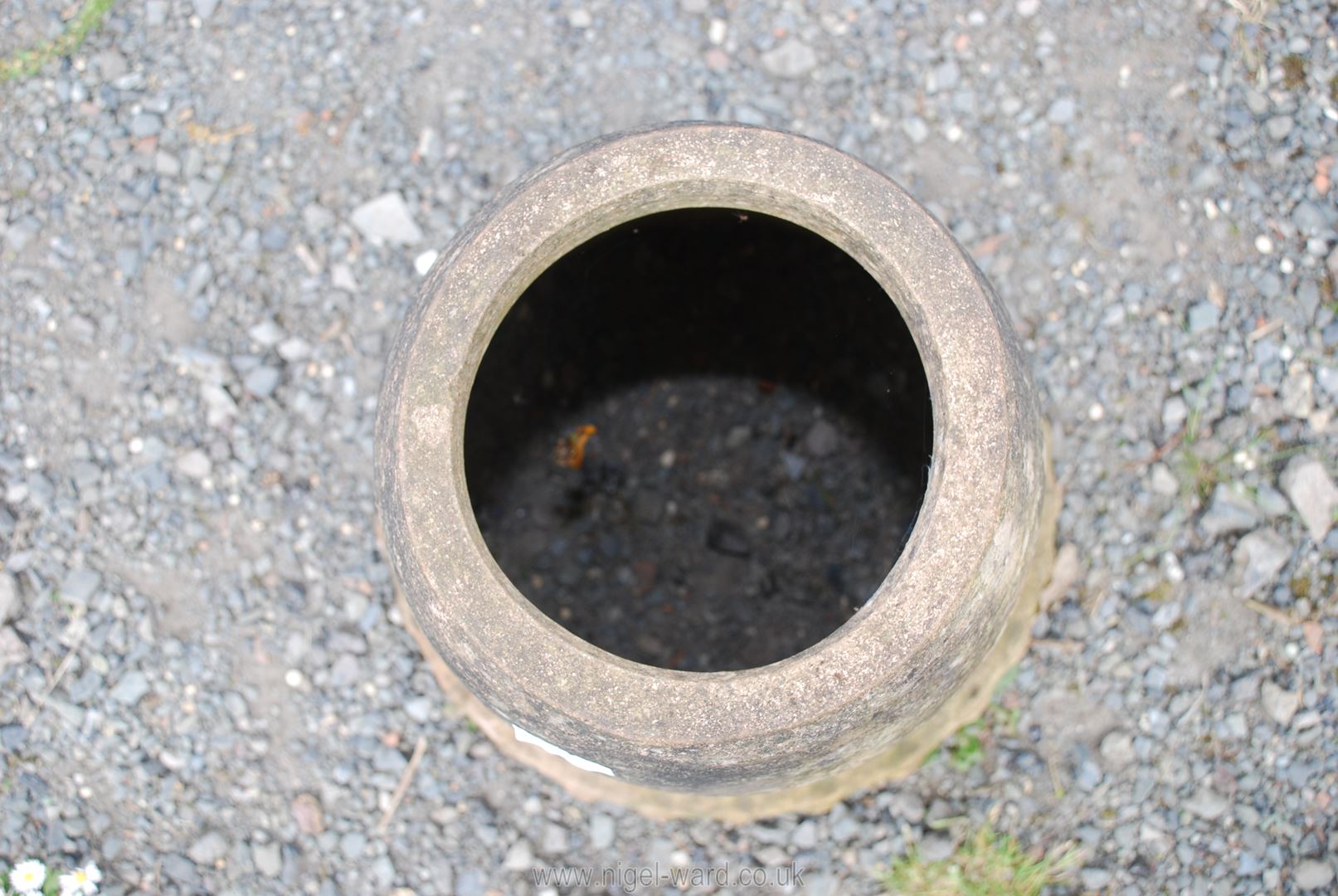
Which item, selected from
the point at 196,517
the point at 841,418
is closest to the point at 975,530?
the point at 841,418

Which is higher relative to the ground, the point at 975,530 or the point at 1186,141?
the point at 1186,141

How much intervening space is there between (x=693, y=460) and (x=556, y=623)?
1.05 metres

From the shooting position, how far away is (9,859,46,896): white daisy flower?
2459 millimetres

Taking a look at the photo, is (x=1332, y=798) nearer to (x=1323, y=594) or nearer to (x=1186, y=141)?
(x=1323, y=594)

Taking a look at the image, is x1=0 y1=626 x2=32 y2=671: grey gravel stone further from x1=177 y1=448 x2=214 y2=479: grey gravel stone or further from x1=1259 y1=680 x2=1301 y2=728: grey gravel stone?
x1=1259 y1=680 x2=1301 y2=728: grey gravel stone

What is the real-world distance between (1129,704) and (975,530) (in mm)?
1100

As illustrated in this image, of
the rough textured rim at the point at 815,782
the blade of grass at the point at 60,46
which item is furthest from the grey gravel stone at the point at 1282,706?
the blade of grass at the point at 60,46

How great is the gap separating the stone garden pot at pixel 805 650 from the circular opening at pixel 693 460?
72 centimetres

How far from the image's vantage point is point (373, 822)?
2.47 m

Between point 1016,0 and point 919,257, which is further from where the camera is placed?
point 1016,0

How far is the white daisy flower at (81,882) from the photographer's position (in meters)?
2.46

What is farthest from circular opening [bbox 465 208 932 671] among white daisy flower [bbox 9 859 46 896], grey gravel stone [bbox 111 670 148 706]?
white daisy flower [bbox 9 859 46 896]

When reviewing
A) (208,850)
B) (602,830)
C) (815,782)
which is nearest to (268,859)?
(208,850)

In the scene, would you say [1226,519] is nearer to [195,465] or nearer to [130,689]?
[195,465]
